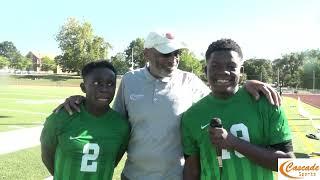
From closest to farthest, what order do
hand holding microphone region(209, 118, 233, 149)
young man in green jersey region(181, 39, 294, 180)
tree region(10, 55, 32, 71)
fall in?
hand holding microphone region(209, 118, 233, 149) → young man in green jersey region(181, 39, 294, 180) → tree region(10, 55, 32, 71)

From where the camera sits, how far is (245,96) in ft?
9.42

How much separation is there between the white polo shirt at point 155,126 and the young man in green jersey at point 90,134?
0.12 m

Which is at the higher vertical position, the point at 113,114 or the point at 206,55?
the point at 206,55

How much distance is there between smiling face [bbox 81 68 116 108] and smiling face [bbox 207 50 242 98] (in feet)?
2.57

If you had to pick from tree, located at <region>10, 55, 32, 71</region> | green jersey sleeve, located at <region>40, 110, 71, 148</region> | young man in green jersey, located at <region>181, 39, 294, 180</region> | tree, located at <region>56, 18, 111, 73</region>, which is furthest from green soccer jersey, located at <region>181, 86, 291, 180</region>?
tree, located at <region>10, 55, 32, 71</region>

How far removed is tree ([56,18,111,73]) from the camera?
75.4 metres

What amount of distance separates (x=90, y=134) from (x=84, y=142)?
0.25 ft

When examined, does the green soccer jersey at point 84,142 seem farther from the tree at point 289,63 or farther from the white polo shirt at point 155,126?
the tree at point 289,63

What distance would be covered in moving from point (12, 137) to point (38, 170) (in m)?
3.78

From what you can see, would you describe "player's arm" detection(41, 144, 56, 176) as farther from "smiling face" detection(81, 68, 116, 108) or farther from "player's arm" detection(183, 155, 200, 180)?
"player's arm" detection(183, 155, 200, 180)

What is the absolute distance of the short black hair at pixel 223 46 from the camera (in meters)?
2.86

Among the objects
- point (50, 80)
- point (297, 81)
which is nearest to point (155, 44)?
point (50, 80)

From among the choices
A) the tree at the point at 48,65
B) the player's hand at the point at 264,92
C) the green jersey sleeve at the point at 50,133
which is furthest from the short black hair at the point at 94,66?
the tree at the point at 48,65

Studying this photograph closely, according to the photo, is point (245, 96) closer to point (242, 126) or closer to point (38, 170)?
point (242, 126)
